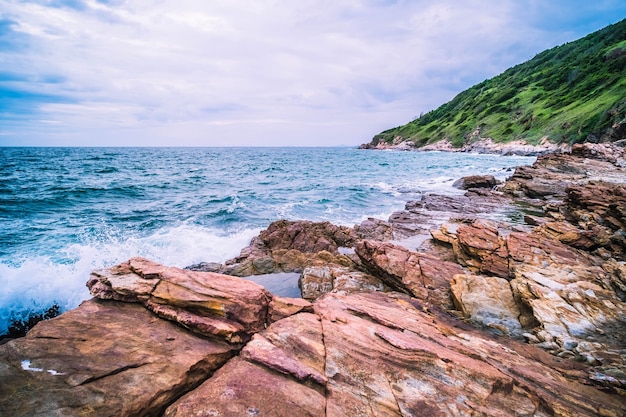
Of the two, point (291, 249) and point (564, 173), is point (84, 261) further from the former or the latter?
point (564, 173)

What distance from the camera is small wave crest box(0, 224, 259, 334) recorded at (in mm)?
10797

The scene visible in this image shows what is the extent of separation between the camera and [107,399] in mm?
3723

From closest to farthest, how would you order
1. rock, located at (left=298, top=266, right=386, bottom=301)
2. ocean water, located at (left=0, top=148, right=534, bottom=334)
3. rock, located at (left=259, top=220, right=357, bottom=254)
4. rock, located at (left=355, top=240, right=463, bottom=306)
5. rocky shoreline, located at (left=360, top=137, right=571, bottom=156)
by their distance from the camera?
rock, located at (left=355, top=240, right=463, bottom=306) < rock, located at (left=298, top=266, right=386, bottom=301) < ocean water, located at (left=0, top=148, right=534, bottom=334) < rock, located at (left=259, top=220, right=357, bottom=254) < rocky shoreline, located at (left=360, top=137, right=571, bottom=156)

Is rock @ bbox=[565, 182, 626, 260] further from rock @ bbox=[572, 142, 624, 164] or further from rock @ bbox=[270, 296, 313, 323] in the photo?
rock @ bbox=[572, 142, 624, 164]

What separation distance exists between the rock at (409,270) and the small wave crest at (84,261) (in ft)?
25.8

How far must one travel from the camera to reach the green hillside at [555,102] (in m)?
65.3

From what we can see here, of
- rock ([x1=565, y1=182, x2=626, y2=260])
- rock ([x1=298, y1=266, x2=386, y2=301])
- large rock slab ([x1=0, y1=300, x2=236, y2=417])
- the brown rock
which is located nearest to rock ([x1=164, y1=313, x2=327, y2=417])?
the brown rock

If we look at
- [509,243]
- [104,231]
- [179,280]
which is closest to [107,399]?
[179,280]

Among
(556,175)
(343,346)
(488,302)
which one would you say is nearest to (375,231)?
(488,302)

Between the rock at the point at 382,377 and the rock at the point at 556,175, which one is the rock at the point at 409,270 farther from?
the rock at the point at 556,175

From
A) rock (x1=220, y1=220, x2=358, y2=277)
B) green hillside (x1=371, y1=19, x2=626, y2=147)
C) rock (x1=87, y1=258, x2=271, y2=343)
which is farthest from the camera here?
green hillside (x1=371, y1=19, x2=626, y2=147)

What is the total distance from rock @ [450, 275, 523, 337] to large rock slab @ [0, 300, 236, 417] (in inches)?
265

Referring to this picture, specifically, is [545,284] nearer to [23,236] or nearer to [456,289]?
[456,289]

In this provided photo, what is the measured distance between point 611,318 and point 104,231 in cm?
2347
